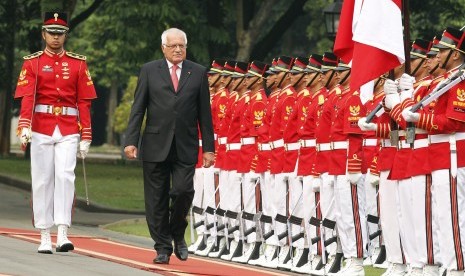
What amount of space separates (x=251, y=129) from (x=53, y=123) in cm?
310

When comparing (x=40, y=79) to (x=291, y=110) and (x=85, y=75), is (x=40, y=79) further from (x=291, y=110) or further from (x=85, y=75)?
(x=291, y=110)

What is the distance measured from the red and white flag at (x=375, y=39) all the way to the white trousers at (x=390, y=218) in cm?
102

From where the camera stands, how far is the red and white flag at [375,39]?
14.7m

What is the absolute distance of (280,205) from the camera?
59.2 ft

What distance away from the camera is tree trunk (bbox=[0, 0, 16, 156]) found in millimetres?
40719

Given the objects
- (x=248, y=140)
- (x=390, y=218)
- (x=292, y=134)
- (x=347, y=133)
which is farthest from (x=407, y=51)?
(x=248, y=140)

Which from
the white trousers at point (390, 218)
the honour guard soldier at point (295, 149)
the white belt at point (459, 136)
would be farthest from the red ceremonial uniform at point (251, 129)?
the white belt at point (459, 136)

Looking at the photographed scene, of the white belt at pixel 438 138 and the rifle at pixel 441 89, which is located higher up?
the rifle at pixel 441 89

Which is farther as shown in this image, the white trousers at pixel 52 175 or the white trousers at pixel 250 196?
the white trousers at pixel 250 196

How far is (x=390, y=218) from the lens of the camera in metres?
15.3

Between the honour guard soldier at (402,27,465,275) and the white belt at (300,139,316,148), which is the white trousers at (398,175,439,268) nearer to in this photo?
the honour guard soldier at (402,27,465,275)

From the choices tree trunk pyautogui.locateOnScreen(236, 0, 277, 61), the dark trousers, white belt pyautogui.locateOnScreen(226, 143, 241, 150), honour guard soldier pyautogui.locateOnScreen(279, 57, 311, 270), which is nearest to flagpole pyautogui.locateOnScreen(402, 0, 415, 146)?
the dark trousers

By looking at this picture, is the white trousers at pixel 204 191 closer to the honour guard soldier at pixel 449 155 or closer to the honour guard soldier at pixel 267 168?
the honour guard soldier at pixel 267 168

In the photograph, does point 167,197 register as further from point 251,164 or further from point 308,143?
point 251,164
